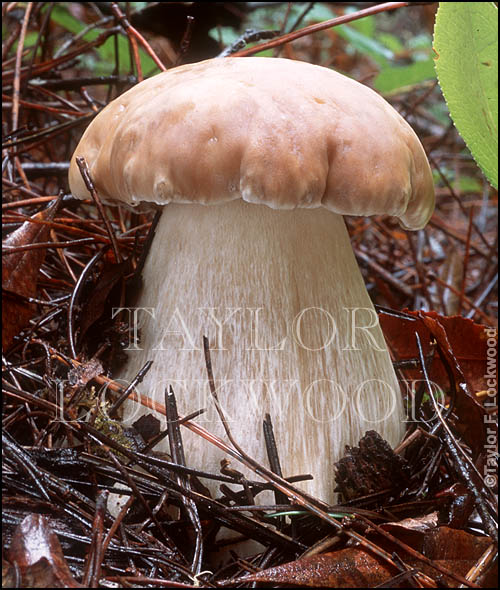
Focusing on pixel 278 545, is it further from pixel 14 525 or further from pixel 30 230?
pixel 30 230

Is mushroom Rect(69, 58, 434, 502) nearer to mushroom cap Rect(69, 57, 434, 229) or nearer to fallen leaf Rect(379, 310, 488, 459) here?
mushroom cap Rect(69, 57, 434, 229)

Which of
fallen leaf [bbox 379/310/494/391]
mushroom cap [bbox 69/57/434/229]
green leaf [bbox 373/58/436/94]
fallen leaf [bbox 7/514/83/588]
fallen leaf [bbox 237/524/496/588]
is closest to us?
fallen leaf [bbox 7/514/83/588]

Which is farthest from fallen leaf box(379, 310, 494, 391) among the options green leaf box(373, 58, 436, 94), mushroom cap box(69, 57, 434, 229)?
green leaf box(373, 58, 436, 94)

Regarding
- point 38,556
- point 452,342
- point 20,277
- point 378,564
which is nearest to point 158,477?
point 38,556

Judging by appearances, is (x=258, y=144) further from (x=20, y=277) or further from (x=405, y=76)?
(x=405, y=76)

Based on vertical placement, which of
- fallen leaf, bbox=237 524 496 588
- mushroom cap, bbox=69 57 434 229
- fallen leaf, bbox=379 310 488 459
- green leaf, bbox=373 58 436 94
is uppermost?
green leaf, bbox=373 58 436 94

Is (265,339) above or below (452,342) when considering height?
above

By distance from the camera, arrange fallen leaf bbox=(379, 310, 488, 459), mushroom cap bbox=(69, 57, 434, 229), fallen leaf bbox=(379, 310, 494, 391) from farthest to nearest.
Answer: fallen leaf bbox=(379, 310, 494, 391) → fallen leaf bbox=(379, 310, 488, 459) → mushroom cap bbox=(69, 57, 434, 229)
